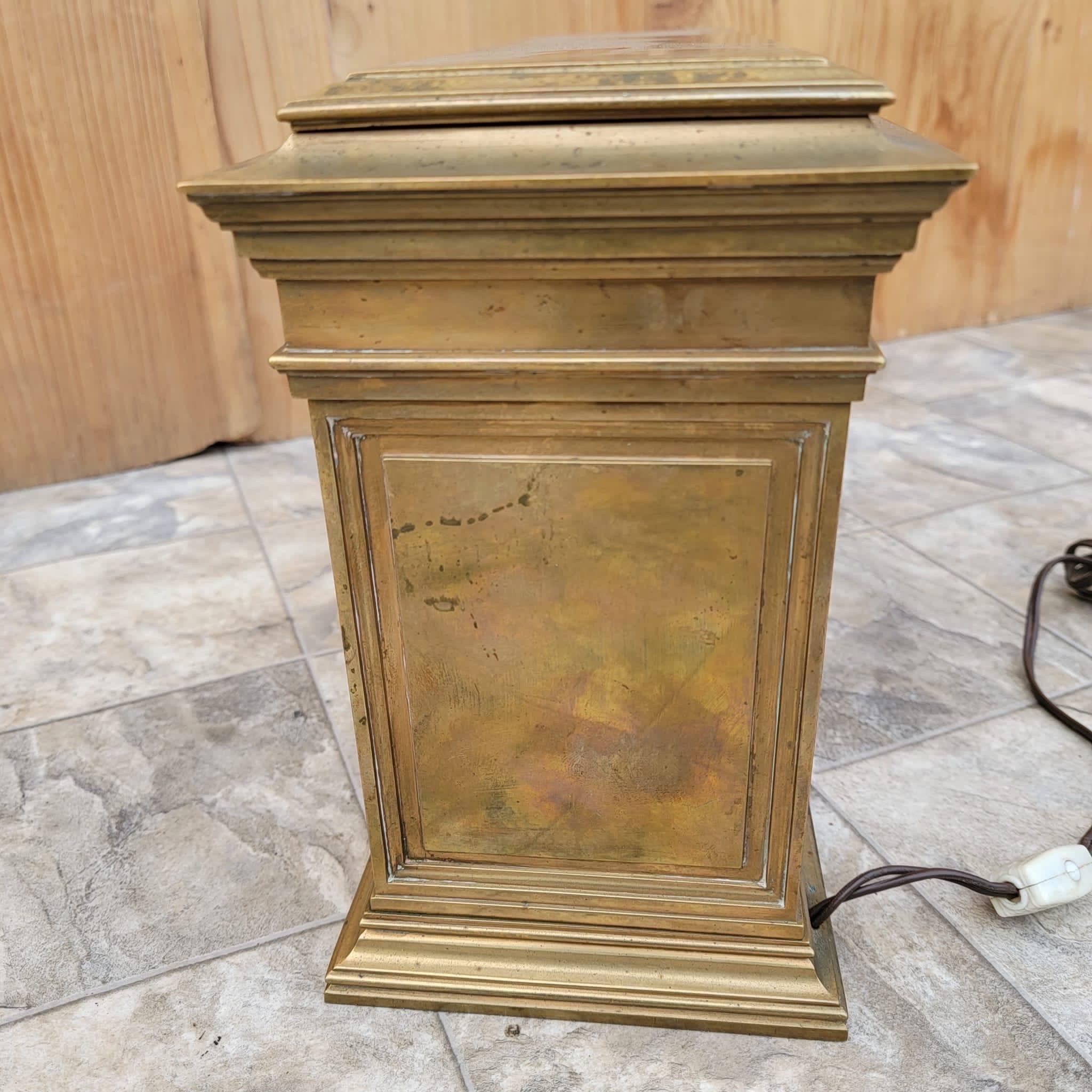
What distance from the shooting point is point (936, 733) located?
4.24 feet

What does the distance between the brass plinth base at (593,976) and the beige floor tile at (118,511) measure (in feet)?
3.77

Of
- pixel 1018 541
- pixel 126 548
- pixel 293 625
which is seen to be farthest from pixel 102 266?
pixel 1018 541

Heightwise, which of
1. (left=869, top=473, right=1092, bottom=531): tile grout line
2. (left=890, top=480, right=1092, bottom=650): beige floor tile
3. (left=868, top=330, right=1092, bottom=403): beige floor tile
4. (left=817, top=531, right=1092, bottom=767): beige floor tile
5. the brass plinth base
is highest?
the brass plinth base

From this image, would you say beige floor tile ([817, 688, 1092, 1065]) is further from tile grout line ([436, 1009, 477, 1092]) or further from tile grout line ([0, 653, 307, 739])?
tile grout line ([0, 653, 307, 739])

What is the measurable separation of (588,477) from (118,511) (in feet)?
5.00

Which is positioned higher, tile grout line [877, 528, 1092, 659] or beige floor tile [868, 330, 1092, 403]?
tile grout line [877, 528, 1092, 659]

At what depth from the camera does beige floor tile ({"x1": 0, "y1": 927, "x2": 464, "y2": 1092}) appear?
866 mm

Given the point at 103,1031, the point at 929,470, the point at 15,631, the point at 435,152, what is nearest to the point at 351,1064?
the point at 103,1031

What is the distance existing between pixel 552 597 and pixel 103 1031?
58 cm

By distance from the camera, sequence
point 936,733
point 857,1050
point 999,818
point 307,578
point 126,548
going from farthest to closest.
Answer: point 126,548 → point 307,578 → point 936,733 → point 999,818 → point 857,1050

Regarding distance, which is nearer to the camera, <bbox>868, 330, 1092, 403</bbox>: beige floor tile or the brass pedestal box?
the brass pedestal box

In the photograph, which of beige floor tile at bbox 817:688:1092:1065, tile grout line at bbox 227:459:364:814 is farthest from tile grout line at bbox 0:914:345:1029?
beige floor tile at bbox 817:688:1092:1065

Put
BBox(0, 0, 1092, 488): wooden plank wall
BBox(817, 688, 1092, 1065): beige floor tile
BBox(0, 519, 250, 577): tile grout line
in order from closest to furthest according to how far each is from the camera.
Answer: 1. BBox(817, 688, 1092, 1065): beige floor tile
2. BBox(0, 519, 250, 577): tile grout line
3. BBox(0, 0, 1092, 488): wooden plank wall

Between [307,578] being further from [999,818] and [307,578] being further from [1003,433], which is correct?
[1003,433]
